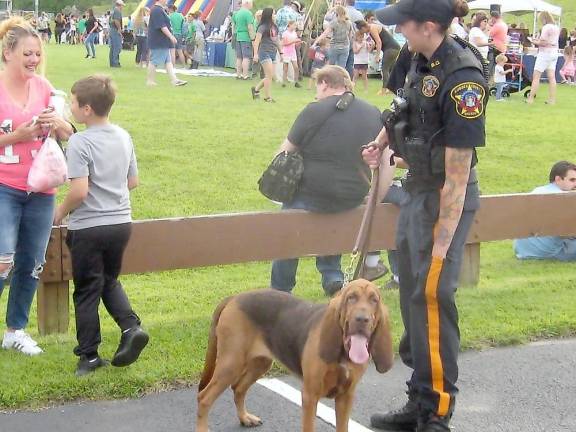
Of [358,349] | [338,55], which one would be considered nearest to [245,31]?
[338,55]

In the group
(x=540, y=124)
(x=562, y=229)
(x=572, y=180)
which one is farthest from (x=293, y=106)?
(x=562, y=229)

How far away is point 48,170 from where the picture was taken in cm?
492

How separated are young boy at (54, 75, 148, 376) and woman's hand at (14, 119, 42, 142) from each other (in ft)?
0.70

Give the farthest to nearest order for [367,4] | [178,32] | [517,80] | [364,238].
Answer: [178,32] < [367,4] < [517,80] < [364,238]

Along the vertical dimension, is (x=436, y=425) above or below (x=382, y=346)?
below

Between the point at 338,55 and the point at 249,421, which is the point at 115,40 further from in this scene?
the point at 249,421

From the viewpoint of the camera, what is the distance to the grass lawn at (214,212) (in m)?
5.20

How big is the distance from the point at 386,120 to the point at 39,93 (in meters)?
2.12

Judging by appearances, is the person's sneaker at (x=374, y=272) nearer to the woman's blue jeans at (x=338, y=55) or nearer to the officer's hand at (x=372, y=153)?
the officer's hand at (x=372, y=153)

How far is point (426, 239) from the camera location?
4348mm

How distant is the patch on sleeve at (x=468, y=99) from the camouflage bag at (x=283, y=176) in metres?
2.64

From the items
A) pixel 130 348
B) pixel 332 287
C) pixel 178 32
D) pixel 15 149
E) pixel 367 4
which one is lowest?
pixel 332 287

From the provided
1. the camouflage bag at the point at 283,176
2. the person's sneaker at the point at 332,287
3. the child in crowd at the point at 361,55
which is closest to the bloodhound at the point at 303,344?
the camouflage bag at the point at 283,176

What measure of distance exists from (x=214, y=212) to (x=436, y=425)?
6125mm
